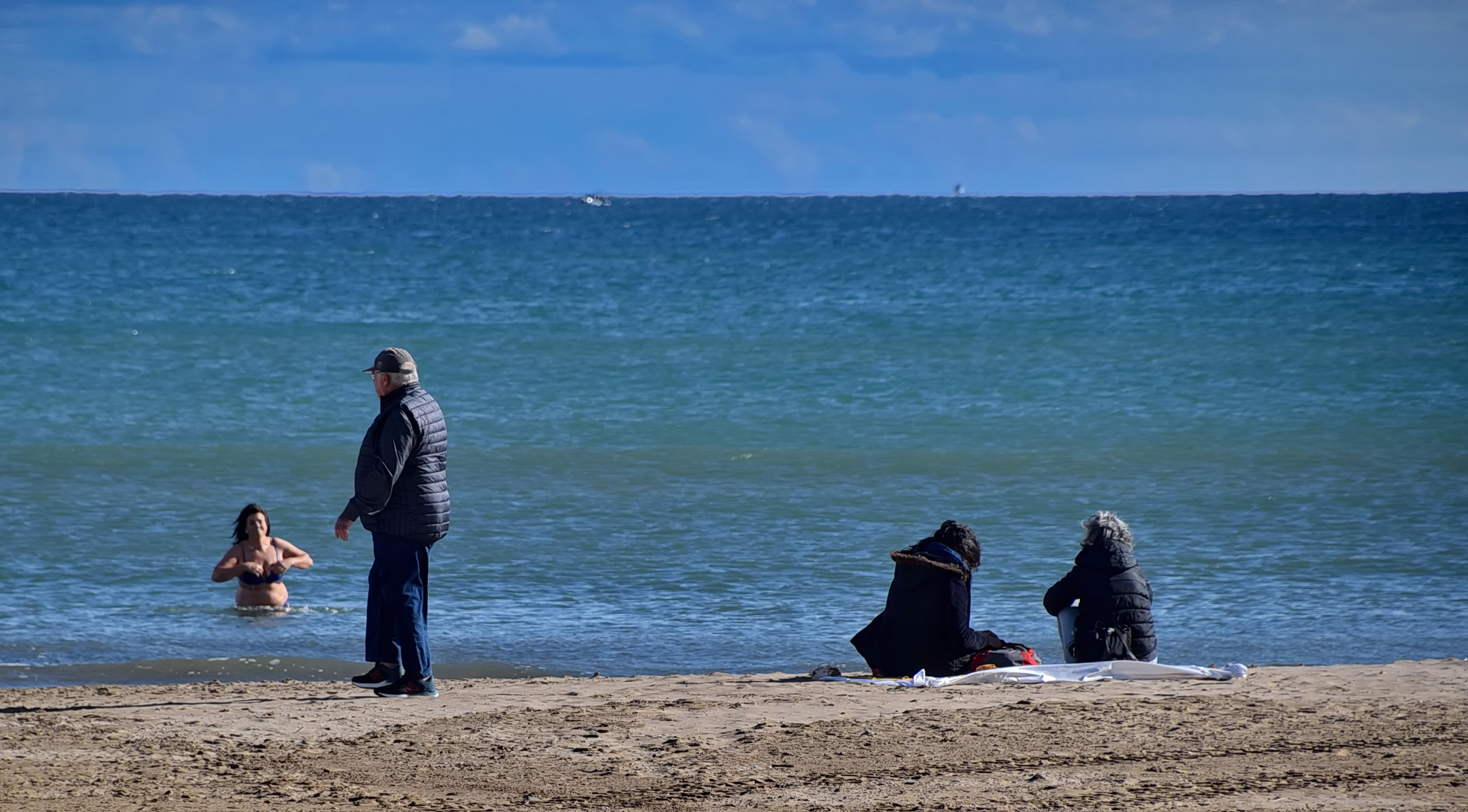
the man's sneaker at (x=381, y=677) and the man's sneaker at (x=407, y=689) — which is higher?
the man's sneaker at (x=381, y=677)

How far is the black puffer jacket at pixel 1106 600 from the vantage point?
6.57 m

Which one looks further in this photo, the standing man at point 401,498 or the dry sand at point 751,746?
the standing man at point 401,498

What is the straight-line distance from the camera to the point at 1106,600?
658 centimetres

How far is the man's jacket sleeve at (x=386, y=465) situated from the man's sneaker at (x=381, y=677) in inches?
29.2

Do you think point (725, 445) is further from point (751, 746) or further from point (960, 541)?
point (751, 746)

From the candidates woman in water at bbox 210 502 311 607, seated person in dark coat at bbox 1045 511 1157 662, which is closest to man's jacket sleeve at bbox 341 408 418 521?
seated person in dark coat at bbox 1045 511 1157 662

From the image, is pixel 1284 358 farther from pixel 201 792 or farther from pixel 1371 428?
pixel 201 792

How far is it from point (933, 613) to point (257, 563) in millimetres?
4369

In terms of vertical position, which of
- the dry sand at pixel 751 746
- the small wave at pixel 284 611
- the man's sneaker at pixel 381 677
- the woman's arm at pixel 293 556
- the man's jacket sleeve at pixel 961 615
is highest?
the woman's arm at pixel 293 556

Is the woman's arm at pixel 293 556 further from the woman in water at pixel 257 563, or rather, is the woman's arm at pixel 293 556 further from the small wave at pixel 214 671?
the small wave at pixel 214 671

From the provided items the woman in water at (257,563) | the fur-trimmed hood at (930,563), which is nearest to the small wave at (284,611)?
the woman in water at (257,563)

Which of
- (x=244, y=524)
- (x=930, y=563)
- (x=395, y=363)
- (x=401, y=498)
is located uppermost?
(x=395, y=363)

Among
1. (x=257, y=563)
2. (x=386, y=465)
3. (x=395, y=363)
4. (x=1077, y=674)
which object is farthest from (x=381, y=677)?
(x=257, y=563)

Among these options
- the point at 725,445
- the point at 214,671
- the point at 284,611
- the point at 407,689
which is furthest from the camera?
the point at 725,445
